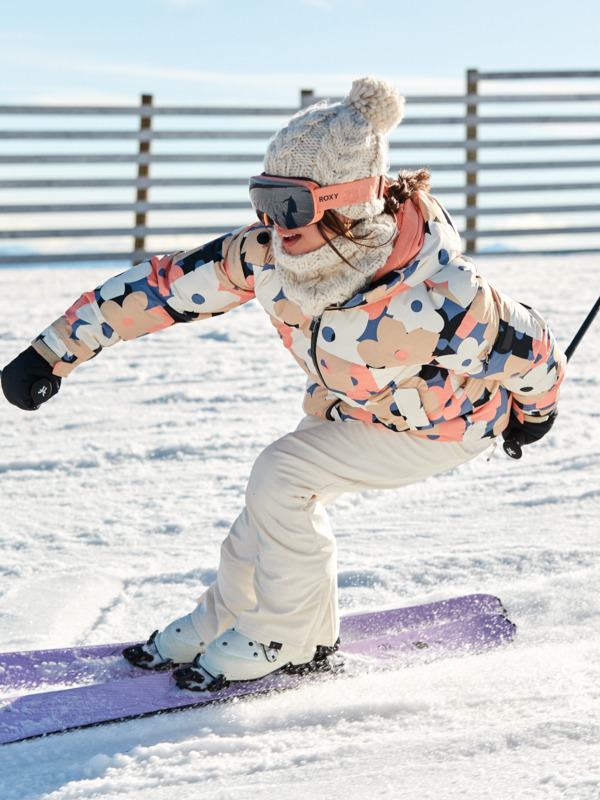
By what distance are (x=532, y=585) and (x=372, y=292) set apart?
1130 millimetres

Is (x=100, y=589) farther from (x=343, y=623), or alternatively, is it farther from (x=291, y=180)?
(x=291, y=180)

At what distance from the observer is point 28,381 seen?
1776mm

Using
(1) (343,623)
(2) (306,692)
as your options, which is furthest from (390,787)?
(1) (343,623)

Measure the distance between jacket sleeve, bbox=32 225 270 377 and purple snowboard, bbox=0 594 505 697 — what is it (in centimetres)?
65

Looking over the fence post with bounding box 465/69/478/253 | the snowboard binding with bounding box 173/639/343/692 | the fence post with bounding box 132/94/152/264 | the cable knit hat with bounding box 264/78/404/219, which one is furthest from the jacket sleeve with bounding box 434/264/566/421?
the fence post with bounding box 465/69/478/253

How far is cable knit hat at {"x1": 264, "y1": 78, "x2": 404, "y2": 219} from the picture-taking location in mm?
1458

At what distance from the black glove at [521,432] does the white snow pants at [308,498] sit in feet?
0.38

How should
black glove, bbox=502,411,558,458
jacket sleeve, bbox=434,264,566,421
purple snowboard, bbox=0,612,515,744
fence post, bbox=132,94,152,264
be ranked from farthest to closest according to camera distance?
fence post, bbox=132,94,152,264 → black glove, bbox=502,411,558,458 → purple snowboard, bbox=0,612,515,744 → jacket sleeve, bbox=434,264,566,421

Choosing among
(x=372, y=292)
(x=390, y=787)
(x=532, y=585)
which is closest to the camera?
(x=390, y=787)

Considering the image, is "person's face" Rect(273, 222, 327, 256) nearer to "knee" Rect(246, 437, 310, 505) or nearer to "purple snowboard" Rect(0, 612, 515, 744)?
"knee" Rect(246, 437, 310, 505)

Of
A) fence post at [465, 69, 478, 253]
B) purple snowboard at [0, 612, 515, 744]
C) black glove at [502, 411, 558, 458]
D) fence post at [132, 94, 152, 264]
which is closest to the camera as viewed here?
purple snowboard at [0, 612, 515, 744]

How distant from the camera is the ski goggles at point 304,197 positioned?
4.75 ft

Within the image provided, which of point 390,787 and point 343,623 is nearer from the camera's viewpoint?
point 390,787

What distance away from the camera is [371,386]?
5.31 feet
